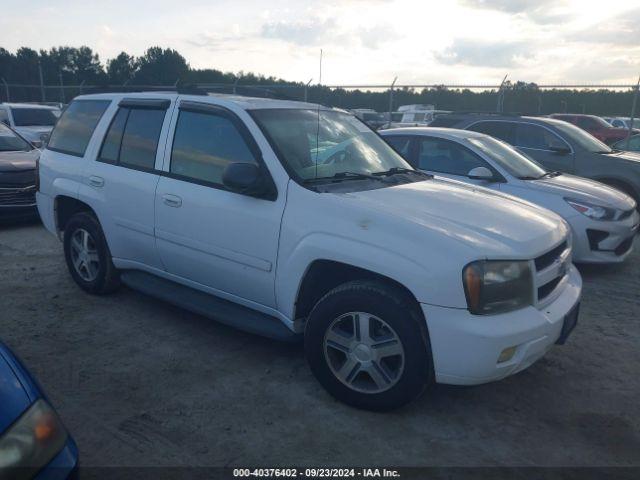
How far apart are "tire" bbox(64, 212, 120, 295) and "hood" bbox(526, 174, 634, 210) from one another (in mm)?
4485

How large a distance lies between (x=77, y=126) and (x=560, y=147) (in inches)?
268

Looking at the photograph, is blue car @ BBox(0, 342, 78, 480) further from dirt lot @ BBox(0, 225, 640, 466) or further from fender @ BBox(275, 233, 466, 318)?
fender @ BBox(275, 233, 466, 318)

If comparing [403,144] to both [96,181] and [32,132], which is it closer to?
[96,181]

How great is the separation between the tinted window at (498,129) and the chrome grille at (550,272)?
222 inches

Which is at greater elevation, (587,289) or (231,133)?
(231,133)

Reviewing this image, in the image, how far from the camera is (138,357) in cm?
405

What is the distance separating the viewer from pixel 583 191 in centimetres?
630

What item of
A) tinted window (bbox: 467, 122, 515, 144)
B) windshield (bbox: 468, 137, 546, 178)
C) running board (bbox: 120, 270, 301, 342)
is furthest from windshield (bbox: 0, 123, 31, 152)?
tinted window (bbox: 467, 122, 515, 144)

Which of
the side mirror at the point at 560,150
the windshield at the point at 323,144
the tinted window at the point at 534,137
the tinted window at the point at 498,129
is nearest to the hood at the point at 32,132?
the tinted window at the point at 498,129

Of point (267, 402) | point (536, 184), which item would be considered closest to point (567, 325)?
Answer: point (267, 402)

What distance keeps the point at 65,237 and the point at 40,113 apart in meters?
10.4

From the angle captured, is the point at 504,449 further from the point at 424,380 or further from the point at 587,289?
the point at 587,289

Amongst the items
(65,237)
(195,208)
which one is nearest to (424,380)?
(195,208)

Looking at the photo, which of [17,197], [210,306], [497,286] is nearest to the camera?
[497,286]
